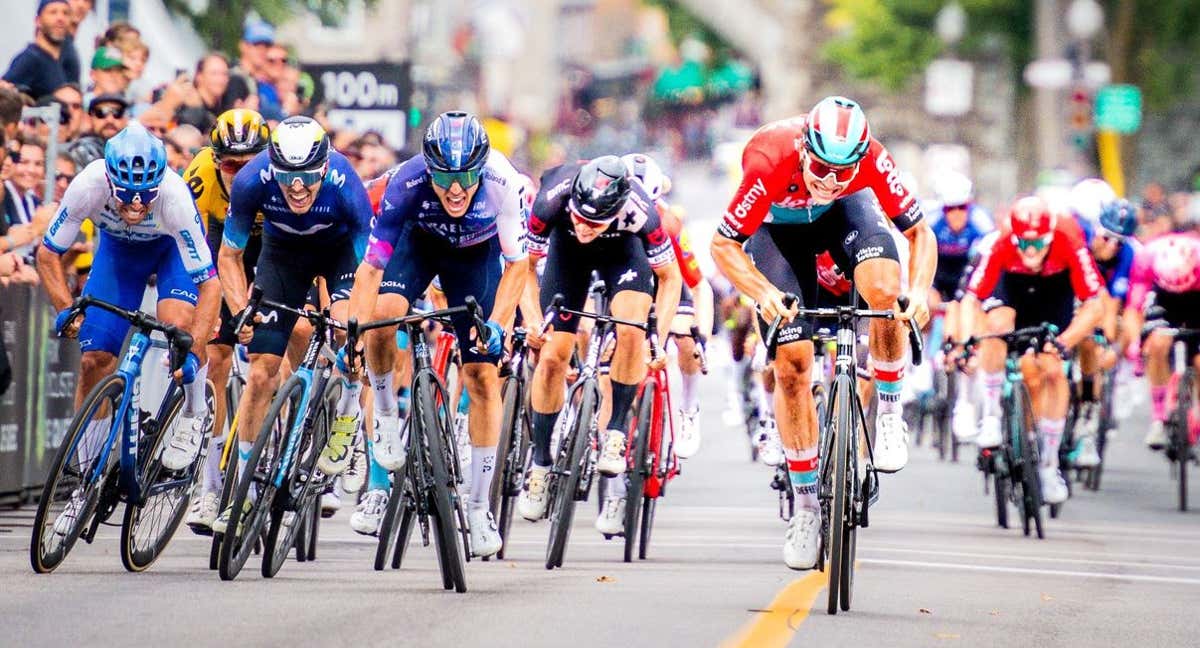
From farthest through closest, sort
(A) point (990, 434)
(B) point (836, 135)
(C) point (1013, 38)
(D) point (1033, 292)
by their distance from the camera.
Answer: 1. (C) point (1013, 38)
2. (D) point (1033, 292)
3. (A) point (990, 434)
4. (B) point (836, 135)

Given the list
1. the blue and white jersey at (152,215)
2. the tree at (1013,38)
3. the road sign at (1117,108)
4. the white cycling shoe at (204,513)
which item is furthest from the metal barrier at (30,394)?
the tree at (1013,38)

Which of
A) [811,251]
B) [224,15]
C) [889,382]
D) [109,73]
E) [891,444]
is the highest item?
[224,15]

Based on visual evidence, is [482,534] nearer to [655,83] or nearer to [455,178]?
[455,178]

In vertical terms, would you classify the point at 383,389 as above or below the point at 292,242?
below

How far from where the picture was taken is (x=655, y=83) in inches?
4117

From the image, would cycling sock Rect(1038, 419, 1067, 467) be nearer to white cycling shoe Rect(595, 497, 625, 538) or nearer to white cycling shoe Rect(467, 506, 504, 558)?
white cycling shoe Rect(595, 497, 625, 538)

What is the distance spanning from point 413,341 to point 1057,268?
6.76 meters

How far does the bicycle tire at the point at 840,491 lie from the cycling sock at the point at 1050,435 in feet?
22.0

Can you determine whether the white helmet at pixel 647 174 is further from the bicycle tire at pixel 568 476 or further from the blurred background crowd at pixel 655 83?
the blurred background crowd at pixel 655 83

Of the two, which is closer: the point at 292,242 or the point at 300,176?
the point at 300,176

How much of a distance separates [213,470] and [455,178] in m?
2.40

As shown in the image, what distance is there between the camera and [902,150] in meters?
75.2

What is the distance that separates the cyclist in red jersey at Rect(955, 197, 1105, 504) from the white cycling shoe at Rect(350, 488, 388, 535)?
4.91 meters

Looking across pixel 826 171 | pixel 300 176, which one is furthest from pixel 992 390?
pixel 300 176
